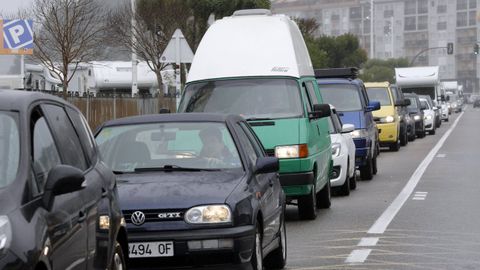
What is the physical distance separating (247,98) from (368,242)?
138 inches

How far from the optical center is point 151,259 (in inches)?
336

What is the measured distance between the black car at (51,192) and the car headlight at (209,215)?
110 centimetres

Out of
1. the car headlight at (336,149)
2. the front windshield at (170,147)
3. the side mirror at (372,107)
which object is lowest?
the car headlight at (336,149)

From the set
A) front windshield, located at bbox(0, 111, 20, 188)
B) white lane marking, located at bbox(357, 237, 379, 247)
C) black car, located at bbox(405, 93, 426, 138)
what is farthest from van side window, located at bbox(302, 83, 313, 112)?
black car, located at bbox(405, 93, 426, 138)

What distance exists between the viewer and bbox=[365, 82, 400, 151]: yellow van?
3106 cm

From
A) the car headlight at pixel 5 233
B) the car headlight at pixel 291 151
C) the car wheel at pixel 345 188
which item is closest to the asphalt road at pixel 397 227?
the car wheel at pixel 345 188

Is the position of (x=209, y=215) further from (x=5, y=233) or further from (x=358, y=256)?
(x=5, y=233)

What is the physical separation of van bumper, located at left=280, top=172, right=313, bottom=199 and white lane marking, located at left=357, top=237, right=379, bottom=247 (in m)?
1.39

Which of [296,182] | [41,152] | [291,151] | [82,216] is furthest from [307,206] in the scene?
[41,152]

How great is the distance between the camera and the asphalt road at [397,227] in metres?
10.7

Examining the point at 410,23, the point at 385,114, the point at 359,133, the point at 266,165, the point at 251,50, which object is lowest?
the point at 359,133

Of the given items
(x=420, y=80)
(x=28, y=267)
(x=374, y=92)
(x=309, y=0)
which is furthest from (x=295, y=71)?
(x=309, y=0)

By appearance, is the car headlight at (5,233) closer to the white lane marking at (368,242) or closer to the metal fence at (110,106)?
the white lane marking at (368,242)

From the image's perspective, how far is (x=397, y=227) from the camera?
1342cm
